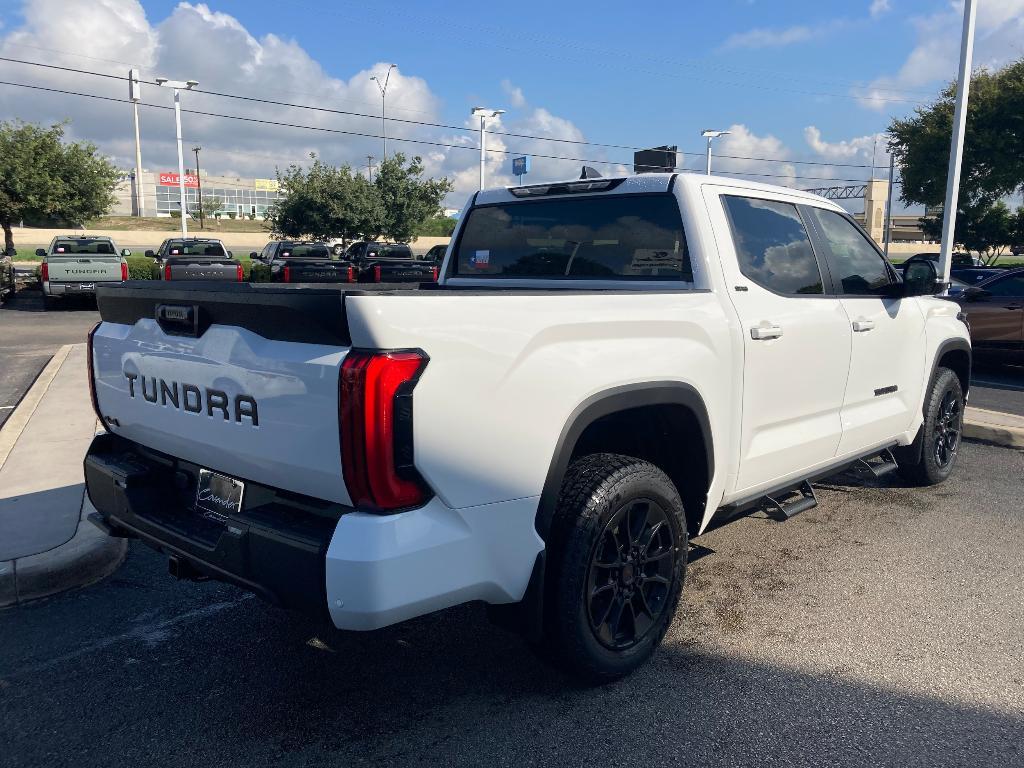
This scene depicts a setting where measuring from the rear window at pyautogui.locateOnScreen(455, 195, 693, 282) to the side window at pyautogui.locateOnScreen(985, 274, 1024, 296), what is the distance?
31.5ft

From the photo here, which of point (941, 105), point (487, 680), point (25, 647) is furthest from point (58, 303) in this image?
point (941, 105)

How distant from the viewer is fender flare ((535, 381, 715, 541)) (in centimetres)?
280

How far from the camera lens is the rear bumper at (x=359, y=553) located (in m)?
2.37

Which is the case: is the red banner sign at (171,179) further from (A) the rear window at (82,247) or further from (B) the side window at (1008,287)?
(B) the side window at (1008,287)

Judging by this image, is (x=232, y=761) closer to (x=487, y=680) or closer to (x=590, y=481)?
(x=487, y=680)

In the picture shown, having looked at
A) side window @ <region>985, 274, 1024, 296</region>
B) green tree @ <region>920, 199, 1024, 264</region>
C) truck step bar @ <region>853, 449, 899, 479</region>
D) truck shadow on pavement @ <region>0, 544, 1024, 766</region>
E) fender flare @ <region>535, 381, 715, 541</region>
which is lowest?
truck shadow on pavement @ <region>0, 544, 1024, 766</region>

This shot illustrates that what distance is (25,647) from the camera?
11.7 ft

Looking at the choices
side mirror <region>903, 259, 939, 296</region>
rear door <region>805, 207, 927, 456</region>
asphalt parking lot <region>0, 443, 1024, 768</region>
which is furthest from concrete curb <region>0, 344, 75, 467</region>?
side mirror <region>903, 259, 939, 296</region>

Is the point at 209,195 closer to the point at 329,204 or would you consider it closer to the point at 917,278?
the point at 329,204

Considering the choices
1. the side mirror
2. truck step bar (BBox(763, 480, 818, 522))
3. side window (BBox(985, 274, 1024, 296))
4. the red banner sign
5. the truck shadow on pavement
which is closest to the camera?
the truck shadow on pavement

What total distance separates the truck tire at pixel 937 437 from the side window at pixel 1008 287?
21.5 feet

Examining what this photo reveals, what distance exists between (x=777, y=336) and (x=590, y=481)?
53.0 inches

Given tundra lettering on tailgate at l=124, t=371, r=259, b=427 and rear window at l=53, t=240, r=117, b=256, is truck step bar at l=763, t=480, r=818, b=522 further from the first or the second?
rear window at l=53, t=240, r=117, b=256

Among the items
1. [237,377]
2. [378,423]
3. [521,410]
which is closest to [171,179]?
[237,377]
